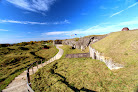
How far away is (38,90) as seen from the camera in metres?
4.19

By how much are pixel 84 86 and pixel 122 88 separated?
2.19m

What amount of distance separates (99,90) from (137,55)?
465cm

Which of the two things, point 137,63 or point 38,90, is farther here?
point 137,63

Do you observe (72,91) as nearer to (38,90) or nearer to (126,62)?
(38,90)

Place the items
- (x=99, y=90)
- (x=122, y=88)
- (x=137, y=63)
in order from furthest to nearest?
(x=137, y=63), (x=99, y=90), (x=122, y=88)

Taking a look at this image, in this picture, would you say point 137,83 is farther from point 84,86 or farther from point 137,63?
point 84,86

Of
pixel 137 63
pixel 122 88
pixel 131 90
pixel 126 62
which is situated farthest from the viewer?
pixel 126 62

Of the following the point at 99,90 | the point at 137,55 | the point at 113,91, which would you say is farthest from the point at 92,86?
the point at 137,55

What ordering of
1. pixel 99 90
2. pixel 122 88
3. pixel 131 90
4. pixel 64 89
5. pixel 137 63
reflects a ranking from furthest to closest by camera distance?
pixel 137 63
pixel 64 89
pixel 99 90
pixel 122 88
pixel 131 90

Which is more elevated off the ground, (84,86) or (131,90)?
(131,90)

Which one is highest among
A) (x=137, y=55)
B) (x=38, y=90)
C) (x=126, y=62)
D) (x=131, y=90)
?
(x=137, y=55)

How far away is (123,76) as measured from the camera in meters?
4.14

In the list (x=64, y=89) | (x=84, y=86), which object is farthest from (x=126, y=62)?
(x=64, y=89)

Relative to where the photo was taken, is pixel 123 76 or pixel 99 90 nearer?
pixel 99 90
